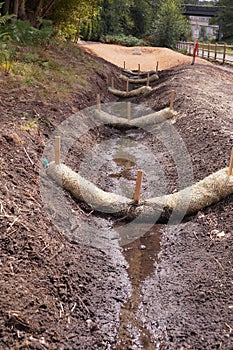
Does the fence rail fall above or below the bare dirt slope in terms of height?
above

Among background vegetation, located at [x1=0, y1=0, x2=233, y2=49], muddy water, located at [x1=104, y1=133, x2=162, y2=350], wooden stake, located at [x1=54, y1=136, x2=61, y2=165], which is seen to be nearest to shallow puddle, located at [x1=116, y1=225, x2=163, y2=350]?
muddy water, located at [x1=104, y1=133, x2=162, y2=350]

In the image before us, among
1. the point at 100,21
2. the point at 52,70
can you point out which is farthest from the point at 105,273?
the point at 100,21

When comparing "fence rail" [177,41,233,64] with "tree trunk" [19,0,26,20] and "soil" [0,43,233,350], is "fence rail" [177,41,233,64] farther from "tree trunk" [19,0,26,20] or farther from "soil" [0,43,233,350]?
"soil" [0,43,233,350]

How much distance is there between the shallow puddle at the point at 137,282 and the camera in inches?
149

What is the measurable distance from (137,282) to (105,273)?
0.46 metres

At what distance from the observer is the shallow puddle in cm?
378

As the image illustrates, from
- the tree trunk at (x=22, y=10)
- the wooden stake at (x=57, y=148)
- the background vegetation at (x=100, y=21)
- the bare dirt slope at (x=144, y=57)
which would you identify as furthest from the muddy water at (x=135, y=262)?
the bare dirt slope at (x=144, y=57)

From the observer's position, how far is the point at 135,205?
6027mm

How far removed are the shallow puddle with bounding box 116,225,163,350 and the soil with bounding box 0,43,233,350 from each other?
0.04 feet

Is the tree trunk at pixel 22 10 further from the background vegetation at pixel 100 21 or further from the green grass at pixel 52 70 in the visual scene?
the green grass at pixel 52 70

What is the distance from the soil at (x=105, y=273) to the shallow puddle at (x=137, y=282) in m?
0.01

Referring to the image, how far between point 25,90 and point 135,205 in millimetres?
5051

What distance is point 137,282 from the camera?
4.70m

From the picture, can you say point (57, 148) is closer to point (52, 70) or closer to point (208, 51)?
point (52, 70)
